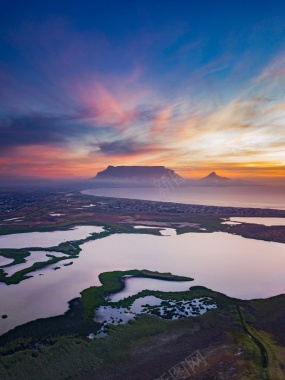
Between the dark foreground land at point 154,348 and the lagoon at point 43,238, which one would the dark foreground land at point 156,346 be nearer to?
the dark foreground land at point 154,348

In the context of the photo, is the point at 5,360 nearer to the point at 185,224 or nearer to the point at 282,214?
the point at 185,224

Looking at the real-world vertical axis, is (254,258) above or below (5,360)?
above

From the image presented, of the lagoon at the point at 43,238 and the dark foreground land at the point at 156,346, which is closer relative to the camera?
the dark foreground land at the point at 156,346

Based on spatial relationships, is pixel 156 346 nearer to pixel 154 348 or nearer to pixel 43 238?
pixel 154 348

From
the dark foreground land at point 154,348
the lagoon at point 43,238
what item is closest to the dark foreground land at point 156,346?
the dark foreground land at point 154,348

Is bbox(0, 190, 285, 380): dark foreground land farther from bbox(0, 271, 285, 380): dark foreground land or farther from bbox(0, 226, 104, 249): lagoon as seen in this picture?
bbox(0, 226, 104, 249): lagoon

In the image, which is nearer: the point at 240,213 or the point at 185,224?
the point at 185,224

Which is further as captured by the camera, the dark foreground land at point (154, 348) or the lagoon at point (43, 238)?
the lagoon at point (43, 238)

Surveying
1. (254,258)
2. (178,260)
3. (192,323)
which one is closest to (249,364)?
(192,323)

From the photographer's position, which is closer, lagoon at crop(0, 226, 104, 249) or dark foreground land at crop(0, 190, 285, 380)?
dark foreground land at crop(0, 190, 285, 380)

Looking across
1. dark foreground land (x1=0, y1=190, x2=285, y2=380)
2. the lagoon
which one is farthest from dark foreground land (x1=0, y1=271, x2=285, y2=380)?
the lagoon

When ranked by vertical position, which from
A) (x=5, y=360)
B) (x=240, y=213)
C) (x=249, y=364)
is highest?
(x=240, y=213)
